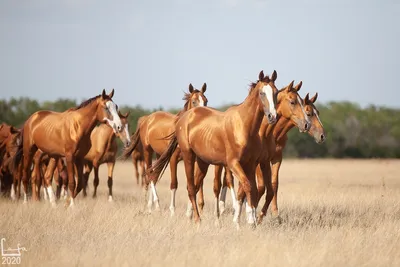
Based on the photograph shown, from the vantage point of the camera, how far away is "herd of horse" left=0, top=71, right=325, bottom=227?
34.8 ft

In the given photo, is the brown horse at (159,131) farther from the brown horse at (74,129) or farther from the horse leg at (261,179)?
the horse leg at (261,179)

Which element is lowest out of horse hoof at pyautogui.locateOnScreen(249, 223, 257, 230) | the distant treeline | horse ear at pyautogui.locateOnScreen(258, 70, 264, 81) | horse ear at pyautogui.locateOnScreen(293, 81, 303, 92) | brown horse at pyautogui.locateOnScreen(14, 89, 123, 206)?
the distant treeline

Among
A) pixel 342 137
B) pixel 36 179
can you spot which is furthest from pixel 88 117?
pixel 342 137

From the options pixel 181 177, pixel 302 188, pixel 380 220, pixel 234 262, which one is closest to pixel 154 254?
pixel 234 262

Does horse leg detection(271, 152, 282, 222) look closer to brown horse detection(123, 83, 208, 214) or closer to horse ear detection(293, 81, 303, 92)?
horse ear detection(293, 81, 303, 92)

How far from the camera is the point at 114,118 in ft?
45.7

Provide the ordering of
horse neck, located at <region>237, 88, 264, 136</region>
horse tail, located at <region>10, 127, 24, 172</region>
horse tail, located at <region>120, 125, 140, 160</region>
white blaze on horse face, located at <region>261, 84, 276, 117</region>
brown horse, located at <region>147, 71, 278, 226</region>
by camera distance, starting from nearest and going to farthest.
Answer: white blaze on horse face, located at <region>261, 84, 276, 117</region>
brown horse, located at <region>147, 71, 278, 226</region>
horse neck, located at <region>237, 88, 264, 136</region>
horse tail, located at <region>120, 125, 140, 160</region>
horse tail, located at <region>10, 127, 24, 172</region>

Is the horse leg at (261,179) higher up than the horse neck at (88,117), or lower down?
lower down

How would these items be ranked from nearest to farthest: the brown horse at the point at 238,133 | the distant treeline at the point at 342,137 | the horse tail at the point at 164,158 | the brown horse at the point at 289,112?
the brown horse at the point at 238,133 < the brown horse at the point at 289,112 < the horse tail at the point at 164,158 < the distant treeline at the point at 342,137

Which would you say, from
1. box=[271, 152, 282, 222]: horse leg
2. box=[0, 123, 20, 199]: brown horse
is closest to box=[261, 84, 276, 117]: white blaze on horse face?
box=[271, 152, 282, 222]: horse leg

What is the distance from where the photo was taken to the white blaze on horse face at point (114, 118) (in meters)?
13.9

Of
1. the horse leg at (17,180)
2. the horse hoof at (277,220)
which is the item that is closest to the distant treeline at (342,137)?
the horse leg at (17,180)

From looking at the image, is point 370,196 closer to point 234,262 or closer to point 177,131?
point 177,131

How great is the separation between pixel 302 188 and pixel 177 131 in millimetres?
9791
